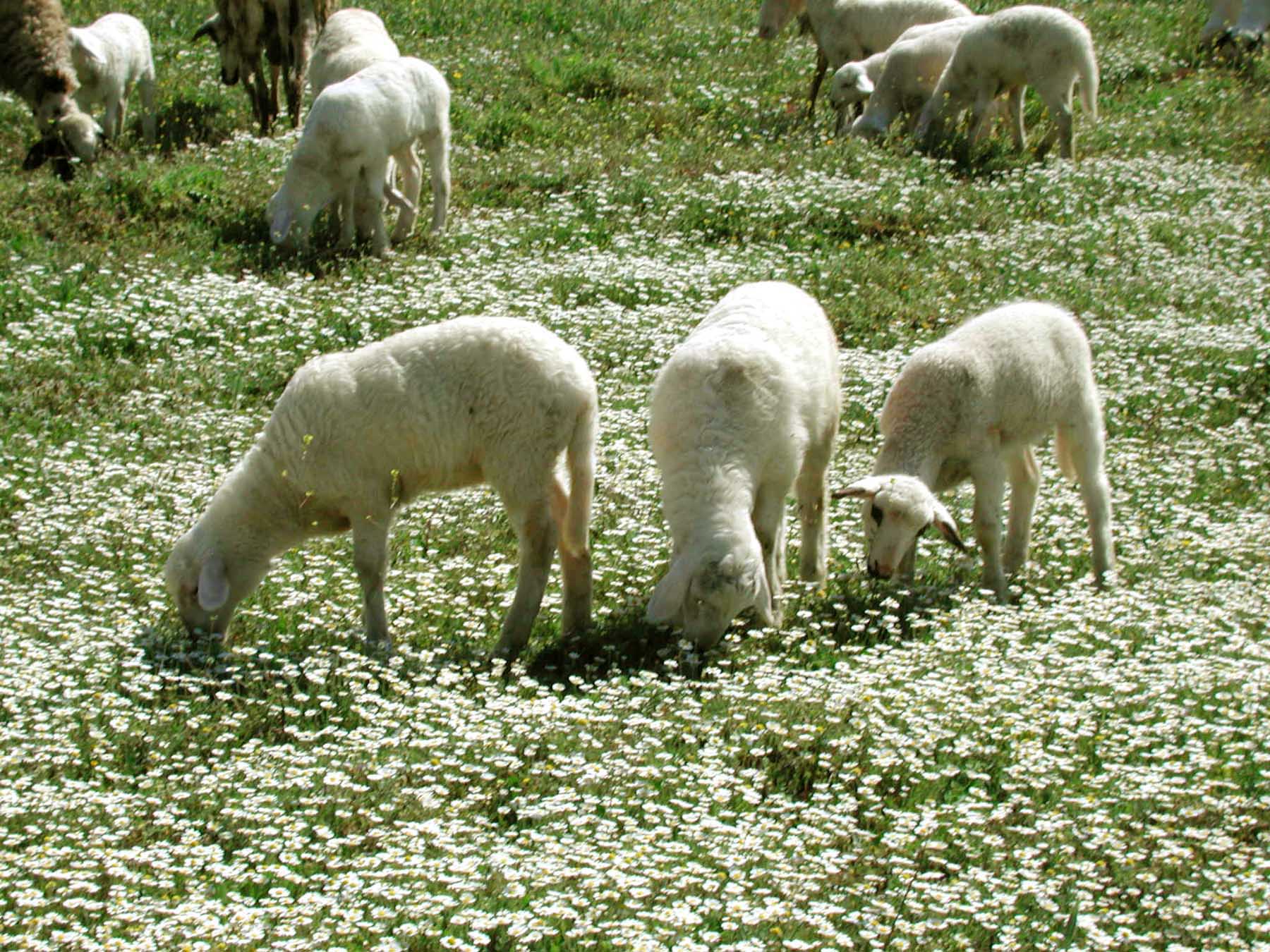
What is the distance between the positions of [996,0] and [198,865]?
65.3 ft

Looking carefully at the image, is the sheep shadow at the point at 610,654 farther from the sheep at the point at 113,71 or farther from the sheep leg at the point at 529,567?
the sheep at the point at 113,71

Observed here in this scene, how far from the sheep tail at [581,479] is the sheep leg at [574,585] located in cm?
2

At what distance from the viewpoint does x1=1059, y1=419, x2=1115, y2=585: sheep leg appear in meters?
8.30

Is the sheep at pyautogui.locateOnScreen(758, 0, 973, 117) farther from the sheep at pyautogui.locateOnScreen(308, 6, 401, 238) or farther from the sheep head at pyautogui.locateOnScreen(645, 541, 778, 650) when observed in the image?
the sheep head at pyautogui.locateOnScreen(645, 541, 778, 650)

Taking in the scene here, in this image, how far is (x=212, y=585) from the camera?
279 inches

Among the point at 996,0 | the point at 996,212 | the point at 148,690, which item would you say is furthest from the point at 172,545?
the point at 996,0

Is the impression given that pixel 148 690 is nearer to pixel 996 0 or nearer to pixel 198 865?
pixel 198 865

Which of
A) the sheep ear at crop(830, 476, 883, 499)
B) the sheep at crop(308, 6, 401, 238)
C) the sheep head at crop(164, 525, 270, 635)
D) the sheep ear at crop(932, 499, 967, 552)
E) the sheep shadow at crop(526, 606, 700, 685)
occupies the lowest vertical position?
the sheep shadow at crop(526, 606, 700, 685)

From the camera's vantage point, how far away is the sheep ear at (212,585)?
704 cm

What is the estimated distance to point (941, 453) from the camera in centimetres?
799

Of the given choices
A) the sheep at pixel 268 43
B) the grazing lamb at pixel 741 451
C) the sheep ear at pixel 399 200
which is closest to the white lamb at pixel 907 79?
the sheep at pixel 268 43

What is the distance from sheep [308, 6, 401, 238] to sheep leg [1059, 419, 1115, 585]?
6.46 metres

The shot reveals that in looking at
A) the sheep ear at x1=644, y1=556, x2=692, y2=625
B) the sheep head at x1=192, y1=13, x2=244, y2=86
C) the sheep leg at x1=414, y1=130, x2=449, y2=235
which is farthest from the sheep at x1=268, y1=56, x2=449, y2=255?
the sheep ear at x1=644, y1=556, x2=692, y2=625

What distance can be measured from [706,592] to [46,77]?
1042 cm
